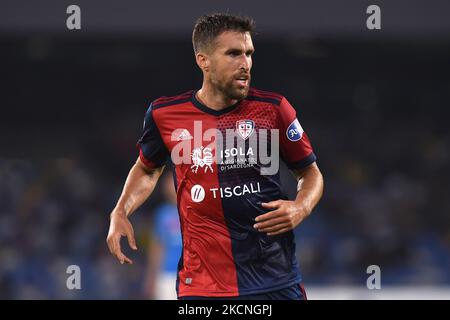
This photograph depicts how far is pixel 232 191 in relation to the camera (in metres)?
4.27

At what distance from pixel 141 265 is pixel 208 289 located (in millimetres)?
7063

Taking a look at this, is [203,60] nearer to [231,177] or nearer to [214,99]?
[214,99]

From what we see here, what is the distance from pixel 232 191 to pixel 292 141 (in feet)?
1.32

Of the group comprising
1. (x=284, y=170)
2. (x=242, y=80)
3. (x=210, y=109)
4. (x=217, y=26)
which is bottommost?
(x=284, y=170)

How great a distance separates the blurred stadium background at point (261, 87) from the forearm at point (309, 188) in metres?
5.75

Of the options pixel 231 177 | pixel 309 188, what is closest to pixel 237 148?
pixel 231 177

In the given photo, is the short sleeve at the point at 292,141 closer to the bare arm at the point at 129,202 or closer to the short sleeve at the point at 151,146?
the short sleeve at the point at 151,146

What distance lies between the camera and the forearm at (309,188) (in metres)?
4.16

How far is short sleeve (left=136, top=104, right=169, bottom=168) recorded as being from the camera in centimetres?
456

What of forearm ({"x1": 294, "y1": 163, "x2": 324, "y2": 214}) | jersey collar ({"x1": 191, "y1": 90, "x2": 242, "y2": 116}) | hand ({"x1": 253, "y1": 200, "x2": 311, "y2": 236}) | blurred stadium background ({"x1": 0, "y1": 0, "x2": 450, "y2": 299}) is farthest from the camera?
blurred stadium background ({"x1": 0, "y1": 0, "x2": 450, "y2": 299})

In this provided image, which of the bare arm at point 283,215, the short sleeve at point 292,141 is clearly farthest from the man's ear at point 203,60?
the bare arm at point 283,215

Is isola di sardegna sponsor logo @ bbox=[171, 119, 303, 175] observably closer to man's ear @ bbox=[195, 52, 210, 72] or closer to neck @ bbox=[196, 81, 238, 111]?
neck @ bbox=[196, 81, 238, 111]

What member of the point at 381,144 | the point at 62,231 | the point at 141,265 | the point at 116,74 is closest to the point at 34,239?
the point at 62,231

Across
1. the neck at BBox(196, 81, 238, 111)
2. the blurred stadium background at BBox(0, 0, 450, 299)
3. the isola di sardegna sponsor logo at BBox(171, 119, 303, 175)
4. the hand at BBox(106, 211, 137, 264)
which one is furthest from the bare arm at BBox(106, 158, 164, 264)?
the blurred stadium background at BBox(0, 0, 450, 299)
